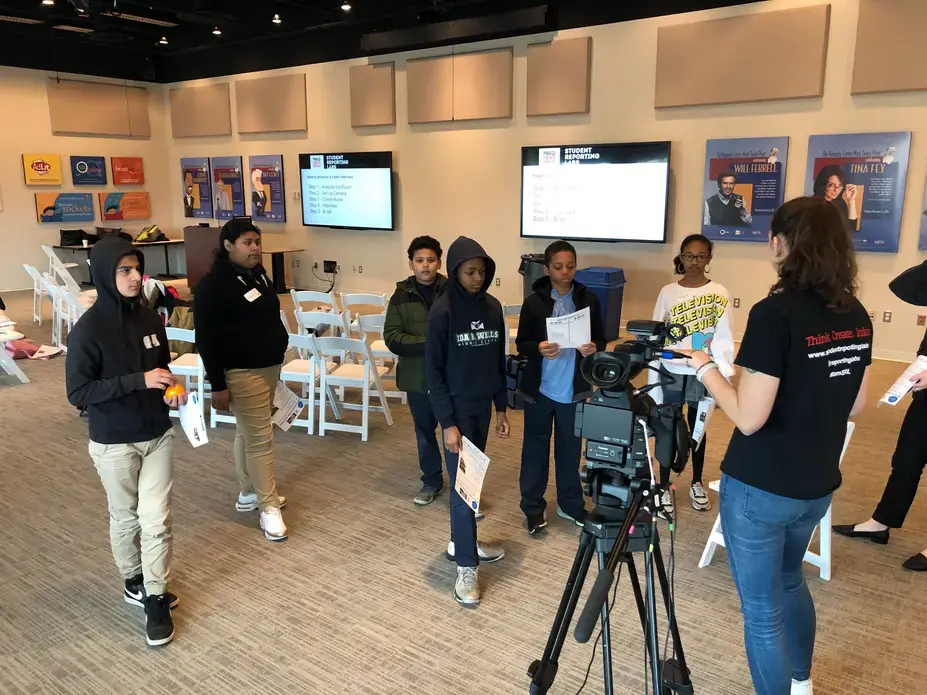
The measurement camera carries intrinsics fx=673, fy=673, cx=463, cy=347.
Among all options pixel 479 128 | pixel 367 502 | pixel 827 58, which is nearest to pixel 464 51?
pixel 479 128

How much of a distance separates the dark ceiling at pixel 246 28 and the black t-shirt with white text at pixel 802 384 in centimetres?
652

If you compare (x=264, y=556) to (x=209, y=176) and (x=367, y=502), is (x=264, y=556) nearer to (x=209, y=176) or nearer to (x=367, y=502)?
(x=367, y=502)

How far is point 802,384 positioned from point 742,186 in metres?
6.11

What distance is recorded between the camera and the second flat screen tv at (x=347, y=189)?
9.75 metres

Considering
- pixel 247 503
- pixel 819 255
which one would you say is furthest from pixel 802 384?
pixel 247 503

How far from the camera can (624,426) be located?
5.33 feet

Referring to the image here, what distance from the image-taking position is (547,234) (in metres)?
8.40

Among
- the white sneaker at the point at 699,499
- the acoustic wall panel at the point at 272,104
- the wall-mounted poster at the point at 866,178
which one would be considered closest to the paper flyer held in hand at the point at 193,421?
the white sneaker at the point at 699,499

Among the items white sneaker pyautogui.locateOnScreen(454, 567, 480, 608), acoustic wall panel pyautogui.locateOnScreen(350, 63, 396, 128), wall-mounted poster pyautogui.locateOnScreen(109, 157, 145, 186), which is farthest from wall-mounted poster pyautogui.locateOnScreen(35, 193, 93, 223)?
white sneaker pyautogui.locateOnScreen(454, 567, 480, 608)

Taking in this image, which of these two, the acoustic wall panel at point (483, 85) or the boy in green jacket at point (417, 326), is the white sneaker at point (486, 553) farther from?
the acoustic wall panel at point (483, 85)

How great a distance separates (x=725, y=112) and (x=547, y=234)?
2401 mm

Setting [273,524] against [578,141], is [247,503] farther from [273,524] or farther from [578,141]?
[578,141]

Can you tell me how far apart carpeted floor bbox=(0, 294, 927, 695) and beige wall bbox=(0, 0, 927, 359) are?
12.5ft

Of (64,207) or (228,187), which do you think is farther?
(228,187)
